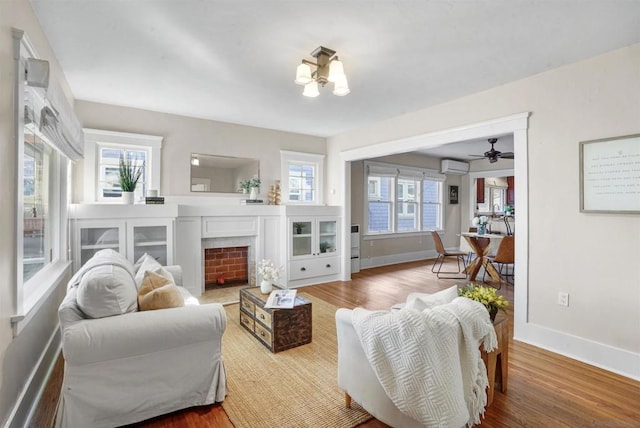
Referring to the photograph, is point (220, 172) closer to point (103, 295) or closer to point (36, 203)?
point (36, 203)

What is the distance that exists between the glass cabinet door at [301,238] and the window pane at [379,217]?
80.2 inches

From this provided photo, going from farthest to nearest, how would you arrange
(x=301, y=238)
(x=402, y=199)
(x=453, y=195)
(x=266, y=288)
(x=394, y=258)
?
(x=453, y=195), (x=402, y=199), (x=394, y=258), (x=301, y=238), (x=266, y=288)

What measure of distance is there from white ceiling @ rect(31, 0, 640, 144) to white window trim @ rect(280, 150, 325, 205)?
165cm

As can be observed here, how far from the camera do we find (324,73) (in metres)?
2.48

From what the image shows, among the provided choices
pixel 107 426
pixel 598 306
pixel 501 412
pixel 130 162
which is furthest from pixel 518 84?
pixel 130 162

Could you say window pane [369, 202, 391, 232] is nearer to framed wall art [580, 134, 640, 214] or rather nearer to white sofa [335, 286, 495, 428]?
framed wall art [580, 134, 640, 214]

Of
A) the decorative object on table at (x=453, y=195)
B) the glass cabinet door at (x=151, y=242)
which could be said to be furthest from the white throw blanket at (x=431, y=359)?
the decorative object on table at (x=453, y=195)

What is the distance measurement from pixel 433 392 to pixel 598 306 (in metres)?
2.08

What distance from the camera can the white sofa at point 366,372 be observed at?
1.63 metres

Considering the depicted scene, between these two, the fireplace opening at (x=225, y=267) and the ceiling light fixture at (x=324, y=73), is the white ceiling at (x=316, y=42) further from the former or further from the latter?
the fireplace opening at (x=225, y=267)

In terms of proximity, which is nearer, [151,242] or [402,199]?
[151,242]

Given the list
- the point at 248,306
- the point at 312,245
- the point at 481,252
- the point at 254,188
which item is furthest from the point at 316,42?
the point at 481,252

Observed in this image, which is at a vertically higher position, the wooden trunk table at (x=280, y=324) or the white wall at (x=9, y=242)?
the white wall at (x=9, y=242)

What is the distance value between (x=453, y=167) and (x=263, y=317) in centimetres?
662
